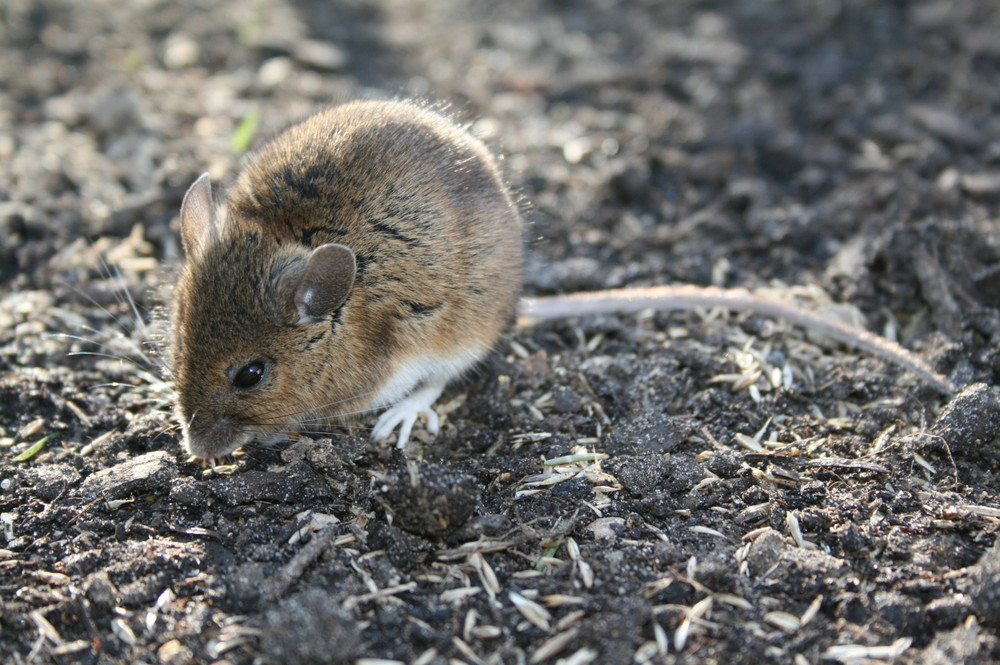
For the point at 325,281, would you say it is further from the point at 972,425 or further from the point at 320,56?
the point at 320,56

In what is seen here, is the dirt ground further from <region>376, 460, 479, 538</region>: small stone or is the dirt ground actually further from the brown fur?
the brown fur

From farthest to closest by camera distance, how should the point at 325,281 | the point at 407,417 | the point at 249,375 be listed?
1. the point at 407,417
2. the point at 249,375
3. the point at 325,281

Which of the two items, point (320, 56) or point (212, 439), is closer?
point (212, 439)

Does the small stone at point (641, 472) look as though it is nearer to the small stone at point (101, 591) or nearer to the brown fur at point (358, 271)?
the brown fur at point (358, 271)

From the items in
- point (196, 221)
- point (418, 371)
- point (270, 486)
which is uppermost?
point (196, 221)

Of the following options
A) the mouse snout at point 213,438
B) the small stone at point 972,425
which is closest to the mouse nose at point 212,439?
the mouse snout at point 213,438

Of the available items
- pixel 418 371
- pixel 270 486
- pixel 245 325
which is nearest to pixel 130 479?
pixel 270 486

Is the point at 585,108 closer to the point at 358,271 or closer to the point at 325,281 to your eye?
the point at 358,271

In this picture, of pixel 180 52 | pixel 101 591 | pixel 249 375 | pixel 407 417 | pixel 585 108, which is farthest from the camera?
pixel 180 52

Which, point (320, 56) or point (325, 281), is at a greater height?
point (320, 56)
